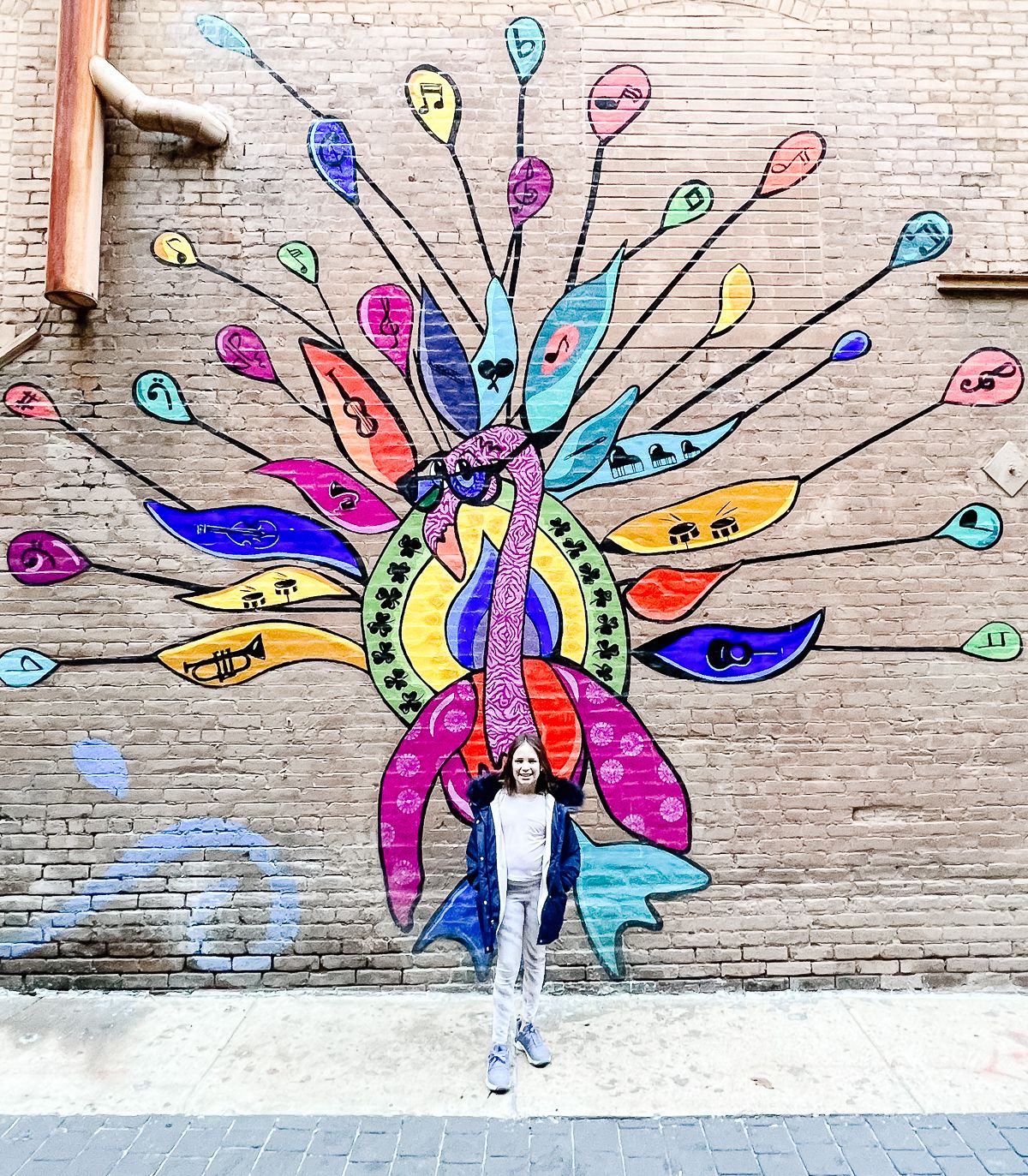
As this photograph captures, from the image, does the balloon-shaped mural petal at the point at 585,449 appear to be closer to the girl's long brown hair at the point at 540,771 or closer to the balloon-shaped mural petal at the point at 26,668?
the girl's long brown hair at the point at 540,771

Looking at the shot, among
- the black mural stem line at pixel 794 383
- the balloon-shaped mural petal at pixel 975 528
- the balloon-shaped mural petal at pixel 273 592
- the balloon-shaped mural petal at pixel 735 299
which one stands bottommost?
the balloon-shaped mural petal at pixel 273 592

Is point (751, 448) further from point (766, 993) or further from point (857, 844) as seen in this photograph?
point (766, 993)

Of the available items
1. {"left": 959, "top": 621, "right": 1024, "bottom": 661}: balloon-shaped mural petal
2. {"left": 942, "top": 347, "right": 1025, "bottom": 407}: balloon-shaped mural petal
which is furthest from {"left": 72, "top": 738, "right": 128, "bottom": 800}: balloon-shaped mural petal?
{"left": 942, "top": 347, "right": 1025, "bottom": 407}: balloon-shaped mural petal

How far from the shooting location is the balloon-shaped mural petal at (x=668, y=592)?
461 cm

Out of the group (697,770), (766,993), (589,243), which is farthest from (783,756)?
(589,243)

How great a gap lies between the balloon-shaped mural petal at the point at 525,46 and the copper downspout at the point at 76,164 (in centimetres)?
233

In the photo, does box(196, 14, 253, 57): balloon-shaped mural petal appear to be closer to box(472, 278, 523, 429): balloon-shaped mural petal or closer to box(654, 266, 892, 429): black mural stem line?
box(472, 278, 523, 429): balloon-shaped mural petal

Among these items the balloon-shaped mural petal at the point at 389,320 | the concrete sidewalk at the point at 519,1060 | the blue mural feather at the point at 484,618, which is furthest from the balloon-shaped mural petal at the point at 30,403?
the concrete sidewalk at the point at 519,1060

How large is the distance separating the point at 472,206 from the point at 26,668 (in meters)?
3.63

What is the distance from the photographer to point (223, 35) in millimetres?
4871

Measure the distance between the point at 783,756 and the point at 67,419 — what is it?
4438mm

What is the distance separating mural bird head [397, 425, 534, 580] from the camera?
464cm

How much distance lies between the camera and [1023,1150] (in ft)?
10.5

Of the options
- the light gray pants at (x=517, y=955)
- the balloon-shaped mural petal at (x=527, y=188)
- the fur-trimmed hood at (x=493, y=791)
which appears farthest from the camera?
the balloon-shaped mural petal at (x=527, y=188)
